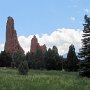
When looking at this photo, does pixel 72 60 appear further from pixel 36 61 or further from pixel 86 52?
pixel 86 52

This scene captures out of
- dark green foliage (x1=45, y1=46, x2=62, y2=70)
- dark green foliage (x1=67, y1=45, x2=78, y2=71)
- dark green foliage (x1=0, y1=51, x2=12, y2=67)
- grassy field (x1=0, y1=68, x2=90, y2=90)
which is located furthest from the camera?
dark green foliage (x1=0, y1=51, x2=12, y2=67)

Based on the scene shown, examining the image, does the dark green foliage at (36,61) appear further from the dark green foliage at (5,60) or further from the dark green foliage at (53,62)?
the dark green foliage at (5,60)

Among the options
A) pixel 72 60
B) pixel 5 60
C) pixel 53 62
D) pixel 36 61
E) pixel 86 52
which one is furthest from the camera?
pixel 5 60

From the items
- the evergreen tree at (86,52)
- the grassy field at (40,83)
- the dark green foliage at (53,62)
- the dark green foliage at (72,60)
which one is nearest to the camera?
the grassy field at (40,83)

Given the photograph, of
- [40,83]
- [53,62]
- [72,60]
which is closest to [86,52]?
[40,83]

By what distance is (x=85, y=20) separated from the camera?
57000 millimetres

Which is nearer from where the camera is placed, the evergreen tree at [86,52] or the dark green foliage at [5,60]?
the evergreen tree at [86,52]

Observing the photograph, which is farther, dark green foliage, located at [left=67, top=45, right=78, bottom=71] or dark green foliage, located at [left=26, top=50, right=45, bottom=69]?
dark green foliage, located at [left=26, top=50, right=45, bottom=69]

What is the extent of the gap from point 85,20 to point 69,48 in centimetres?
5428

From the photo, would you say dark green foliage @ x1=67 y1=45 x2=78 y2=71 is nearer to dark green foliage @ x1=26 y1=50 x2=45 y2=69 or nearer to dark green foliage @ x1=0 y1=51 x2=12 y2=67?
dark green foliage @ x1=26 y1=50 x2=45 y2=69

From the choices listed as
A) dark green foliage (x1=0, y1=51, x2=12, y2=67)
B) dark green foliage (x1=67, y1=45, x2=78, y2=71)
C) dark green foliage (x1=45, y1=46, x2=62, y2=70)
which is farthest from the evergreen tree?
dark green foliage (x1=0, y1=51, x2=12, y2=67)

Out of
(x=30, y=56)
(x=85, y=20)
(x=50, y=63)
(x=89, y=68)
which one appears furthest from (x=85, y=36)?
(x=30, y=56)

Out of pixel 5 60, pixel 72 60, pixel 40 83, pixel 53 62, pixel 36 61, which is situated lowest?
pixel 40 83

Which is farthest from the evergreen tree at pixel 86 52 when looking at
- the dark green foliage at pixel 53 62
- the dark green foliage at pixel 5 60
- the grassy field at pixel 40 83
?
the dark green foliage at pixel 5 60
